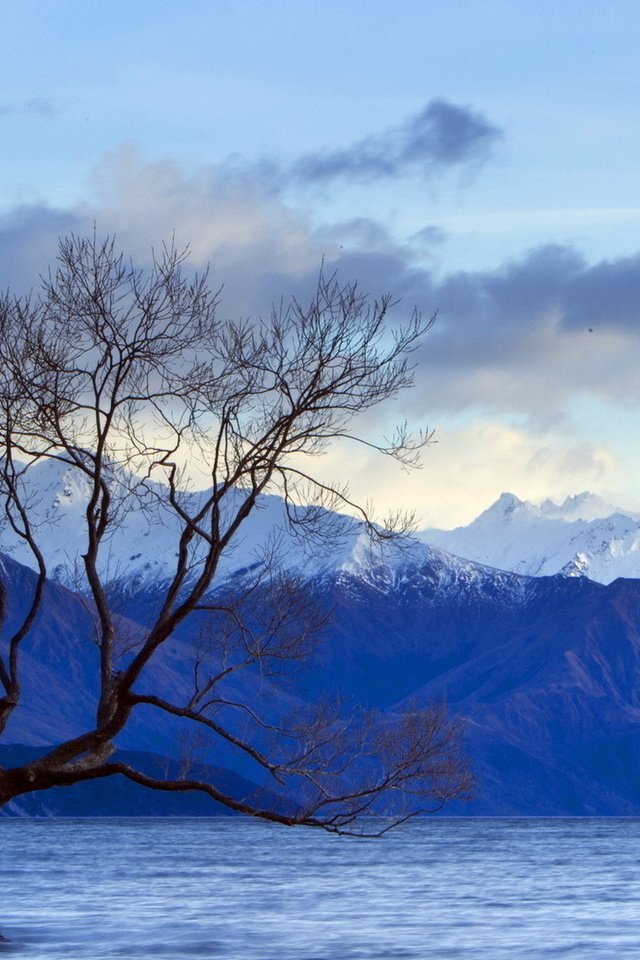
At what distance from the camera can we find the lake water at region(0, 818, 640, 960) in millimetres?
42188

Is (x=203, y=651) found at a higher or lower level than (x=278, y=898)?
higher

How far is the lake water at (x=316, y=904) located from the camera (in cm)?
4219

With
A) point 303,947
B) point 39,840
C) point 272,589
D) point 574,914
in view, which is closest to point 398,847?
point 39,840

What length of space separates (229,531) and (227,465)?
958 mm

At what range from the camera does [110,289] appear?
65.1 ft

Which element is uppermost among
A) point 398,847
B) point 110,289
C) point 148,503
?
point 110,289

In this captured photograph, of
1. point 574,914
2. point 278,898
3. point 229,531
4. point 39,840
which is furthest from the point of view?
point 39,840

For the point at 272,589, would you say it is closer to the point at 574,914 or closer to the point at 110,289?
the point at 110,289

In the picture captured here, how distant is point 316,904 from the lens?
6756 centimetres

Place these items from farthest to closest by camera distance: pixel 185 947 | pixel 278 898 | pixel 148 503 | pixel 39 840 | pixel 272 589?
pixel 39 840 < pixel 278 898 < pixel 185 947 < pixel 272 589 < pixel 148 503

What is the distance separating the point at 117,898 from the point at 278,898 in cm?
772

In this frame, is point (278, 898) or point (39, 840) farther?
point (39, 840)

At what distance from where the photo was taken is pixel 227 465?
19.7 m

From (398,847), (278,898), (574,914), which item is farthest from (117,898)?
(398,847)
